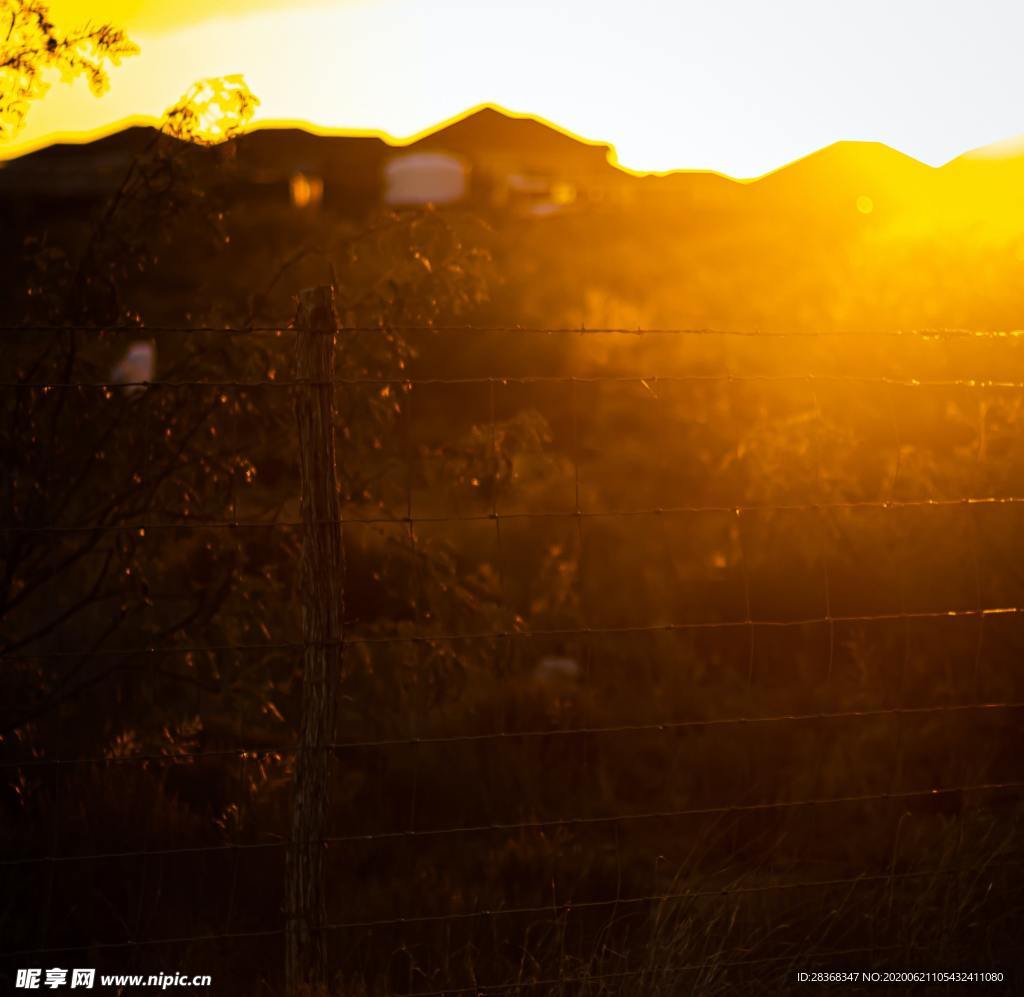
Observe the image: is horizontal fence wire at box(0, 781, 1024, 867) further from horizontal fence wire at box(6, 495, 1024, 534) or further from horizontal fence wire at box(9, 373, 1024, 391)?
horizontal fence wire at box(9, 373, 1024, 391)

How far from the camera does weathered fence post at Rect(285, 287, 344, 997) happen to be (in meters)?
3.94

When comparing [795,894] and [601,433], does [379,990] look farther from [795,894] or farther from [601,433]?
[601,433]

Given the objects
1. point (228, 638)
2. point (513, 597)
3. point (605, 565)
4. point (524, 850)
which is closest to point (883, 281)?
point (605, 565)

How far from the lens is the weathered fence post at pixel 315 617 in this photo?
3939mm

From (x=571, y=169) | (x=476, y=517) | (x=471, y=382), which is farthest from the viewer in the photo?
(x=571, y=169)

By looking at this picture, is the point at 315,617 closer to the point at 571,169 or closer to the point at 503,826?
the point at 503,826

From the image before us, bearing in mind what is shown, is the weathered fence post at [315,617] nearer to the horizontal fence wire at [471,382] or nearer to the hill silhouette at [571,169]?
the horizontal fence wire at [471,382]

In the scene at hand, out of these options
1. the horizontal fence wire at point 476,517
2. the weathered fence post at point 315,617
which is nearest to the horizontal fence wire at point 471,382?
the weathered fence post at point 315,617

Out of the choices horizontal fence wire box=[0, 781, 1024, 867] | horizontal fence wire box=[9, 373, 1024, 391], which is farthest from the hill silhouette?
horizontal fence wire box=[0, 781, 1024, 867]

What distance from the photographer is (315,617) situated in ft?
13.0

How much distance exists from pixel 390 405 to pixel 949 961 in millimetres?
2692

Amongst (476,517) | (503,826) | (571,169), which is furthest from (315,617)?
(571,169)

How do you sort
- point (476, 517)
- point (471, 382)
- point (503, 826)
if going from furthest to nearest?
1. point (471, 382)
2. point (476, 517)
3. point (503, 826)

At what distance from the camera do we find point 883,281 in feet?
42.9
